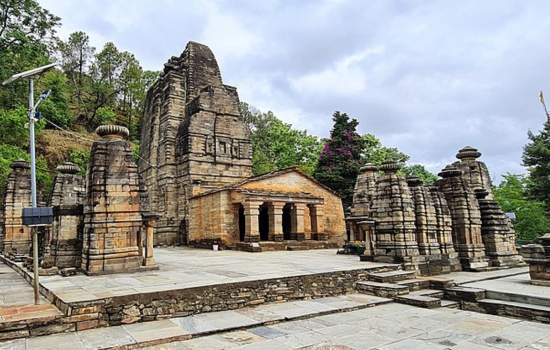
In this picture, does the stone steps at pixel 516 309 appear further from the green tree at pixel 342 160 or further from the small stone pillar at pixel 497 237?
the green tree at pixel 342 160

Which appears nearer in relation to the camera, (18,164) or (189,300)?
(189,300)

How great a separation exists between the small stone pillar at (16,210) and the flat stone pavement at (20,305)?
7.51 meters

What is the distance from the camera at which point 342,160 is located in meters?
32.4

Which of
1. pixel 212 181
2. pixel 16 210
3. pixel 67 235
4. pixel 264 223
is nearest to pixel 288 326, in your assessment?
pixel 67 235

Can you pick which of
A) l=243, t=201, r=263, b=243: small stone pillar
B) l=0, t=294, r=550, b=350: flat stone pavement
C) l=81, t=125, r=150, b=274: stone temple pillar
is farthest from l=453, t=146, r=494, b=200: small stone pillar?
l=81, t=125, r=150, b=274: stone temple pillar

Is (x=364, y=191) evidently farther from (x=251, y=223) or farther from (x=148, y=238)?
(x=148, y=238)

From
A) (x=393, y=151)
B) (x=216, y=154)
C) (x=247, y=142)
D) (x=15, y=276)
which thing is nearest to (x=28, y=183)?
(x=15, y=276)

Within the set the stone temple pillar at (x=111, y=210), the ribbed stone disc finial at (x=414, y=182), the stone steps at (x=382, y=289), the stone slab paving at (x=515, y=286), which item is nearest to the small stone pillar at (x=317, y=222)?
the ribbed stone disc finial at (x=414, y=182)

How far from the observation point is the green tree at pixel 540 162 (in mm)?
23312

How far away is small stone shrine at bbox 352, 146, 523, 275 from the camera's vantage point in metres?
11.4

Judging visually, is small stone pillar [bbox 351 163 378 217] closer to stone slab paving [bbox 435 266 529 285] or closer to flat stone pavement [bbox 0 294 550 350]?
stone slab paving [bbox 435 266 529 285]

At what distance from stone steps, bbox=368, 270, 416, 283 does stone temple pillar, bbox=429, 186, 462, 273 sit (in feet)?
7.92

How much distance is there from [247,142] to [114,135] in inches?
730

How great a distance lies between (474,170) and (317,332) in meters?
13.0
